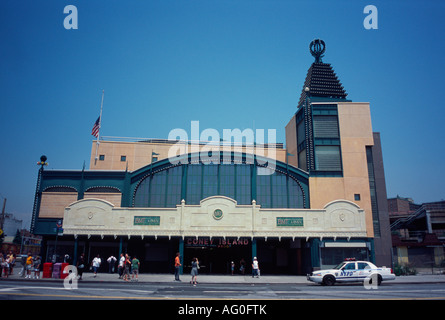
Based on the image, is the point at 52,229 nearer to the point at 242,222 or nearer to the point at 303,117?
the point at 242,222

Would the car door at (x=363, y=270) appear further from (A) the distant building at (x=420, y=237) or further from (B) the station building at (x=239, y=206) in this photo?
(A) the distant building at (x=420, y=237)

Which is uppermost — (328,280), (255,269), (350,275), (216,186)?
(216,186)

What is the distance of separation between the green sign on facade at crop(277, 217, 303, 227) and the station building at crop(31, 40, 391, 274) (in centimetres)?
10

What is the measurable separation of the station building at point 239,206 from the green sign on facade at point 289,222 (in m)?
0.10

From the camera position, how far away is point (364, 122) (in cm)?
4062

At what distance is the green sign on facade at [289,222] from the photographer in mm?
33906

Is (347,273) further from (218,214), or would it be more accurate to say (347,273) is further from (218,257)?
(218,257)

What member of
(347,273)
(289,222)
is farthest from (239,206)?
(347,273)

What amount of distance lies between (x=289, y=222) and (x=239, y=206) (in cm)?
539

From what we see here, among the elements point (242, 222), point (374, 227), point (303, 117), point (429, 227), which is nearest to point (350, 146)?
point (303, 117)

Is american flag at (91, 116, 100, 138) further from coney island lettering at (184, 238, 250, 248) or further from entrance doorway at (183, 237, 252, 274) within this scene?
coney island lettering at (184, 238, 250, 248)

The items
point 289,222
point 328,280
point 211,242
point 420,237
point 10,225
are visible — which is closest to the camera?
point 328,280

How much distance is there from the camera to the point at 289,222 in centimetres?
3400
